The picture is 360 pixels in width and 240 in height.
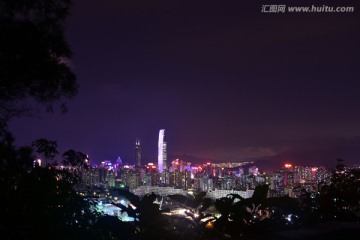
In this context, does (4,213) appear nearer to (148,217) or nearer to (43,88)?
(148,217)

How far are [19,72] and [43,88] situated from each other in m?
0.44

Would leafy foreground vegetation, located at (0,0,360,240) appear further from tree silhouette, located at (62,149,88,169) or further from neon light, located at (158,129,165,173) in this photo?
neon light, located at (158,129,165,173)

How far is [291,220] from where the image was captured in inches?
152

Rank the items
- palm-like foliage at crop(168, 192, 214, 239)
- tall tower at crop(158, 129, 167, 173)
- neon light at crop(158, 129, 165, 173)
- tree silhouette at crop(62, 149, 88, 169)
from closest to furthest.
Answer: palm-like foliage at crop(168, 192, 214, 239), tree silhouette at crop(62, 149, 88, 169), tall tower at crop(158, 129, 167, 173), neon light at crop(158, 129, 165, 173)

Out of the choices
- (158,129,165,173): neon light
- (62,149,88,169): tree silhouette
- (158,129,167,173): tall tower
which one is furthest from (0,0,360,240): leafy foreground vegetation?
(158,129,165,173): neon light

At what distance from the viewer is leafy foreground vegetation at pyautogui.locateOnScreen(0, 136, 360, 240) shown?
2.13 meters

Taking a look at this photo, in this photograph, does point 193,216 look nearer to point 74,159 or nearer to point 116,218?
point 116,218

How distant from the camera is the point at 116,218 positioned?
2584 millimetres

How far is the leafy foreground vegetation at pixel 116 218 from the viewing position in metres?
2.13

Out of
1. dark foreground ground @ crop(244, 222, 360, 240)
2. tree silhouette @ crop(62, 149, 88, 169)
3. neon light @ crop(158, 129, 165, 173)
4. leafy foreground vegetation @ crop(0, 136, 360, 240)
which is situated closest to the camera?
leafy foreground vegetation @ crop(0, 136, 360, 240)

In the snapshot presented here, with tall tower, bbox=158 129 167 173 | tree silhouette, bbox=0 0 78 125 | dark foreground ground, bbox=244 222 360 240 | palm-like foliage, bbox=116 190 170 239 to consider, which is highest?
tall tower, bbox=158 129 167 173

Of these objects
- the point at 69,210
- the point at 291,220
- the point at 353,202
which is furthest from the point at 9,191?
the point at 353,202

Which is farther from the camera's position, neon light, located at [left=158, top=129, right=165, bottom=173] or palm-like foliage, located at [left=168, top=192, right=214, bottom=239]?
neon light, located at [left=158, top=129, right=165, bottom=173]

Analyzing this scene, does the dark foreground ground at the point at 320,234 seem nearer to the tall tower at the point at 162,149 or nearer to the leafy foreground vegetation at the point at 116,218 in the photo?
the leafy foreground vegetation at the point at 116,218
